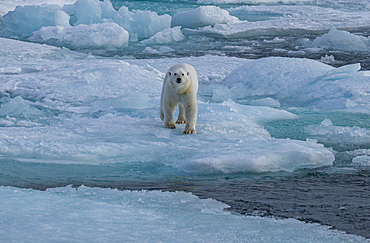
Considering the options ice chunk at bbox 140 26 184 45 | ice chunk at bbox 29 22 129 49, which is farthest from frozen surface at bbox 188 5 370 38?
ice chunk at bbox 29 22 129 49

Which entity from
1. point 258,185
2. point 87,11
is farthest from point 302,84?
point 87,11

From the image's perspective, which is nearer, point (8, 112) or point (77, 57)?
point (8, 112)

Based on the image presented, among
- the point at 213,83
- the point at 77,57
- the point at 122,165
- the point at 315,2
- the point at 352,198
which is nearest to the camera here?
the point at 352,198

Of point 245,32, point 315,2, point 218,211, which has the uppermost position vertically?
point 315,2

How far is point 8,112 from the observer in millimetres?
5867

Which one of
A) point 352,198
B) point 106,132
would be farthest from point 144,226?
point 106,132

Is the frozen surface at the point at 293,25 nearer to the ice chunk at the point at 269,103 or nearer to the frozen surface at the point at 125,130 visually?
the ice chunk at the point at 269,103

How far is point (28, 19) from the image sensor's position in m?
15.5

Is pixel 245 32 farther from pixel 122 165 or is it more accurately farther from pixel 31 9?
pixel 122 165

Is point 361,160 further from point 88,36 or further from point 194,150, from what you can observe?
point 88,36

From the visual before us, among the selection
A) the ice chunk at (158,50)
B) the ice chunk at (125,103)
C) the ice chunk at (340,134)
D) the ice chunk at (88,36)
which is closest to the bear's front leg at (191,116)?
the ice chunk at (340,134)

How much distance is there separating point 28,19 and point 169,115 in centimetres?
1262

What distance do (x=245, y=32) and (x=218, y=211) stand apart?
13161mm

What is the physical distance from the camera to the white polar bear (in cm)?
414
